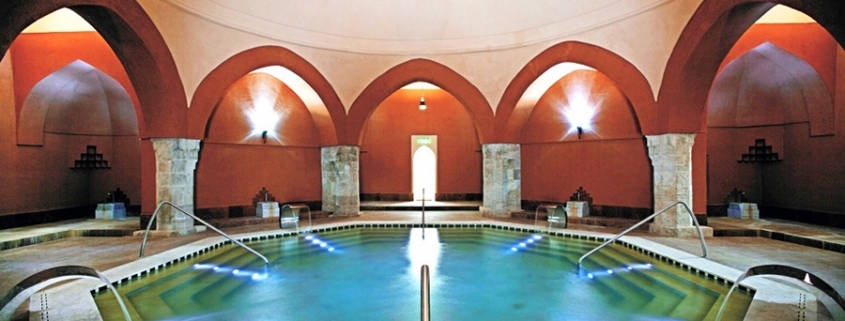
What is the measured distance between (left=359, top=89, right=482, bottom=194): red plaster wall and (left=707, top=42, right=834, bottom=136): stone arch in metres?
6.55

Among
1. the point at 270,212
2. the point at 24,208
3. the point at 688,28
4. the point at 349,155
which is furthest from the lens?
the point at 349,155

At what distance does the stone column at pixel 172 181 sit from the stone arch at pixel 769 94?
10.7 m

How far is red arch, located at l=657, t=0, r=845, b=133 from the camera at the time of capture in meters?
6.94

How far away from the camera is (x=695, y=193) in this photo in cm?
880

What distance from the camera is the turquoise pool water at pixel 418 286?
4992mm

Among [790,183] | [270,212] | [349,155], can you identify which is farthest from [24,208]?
[790,183]

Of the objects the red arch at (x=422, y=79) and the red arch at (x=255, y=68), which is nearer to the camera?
the red arch at (x=255, y=68)

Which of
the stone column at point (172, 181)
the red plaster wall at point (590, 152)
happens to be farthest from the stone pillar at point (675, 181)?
the stone column at point (172, 181)

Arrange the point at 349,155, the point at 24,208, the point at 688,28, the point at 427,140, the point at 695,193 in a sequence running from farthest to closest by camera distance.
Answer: the point at 427,140
the point at 349,155
the point at 24,208
the point at 695,193
the point at 688,28

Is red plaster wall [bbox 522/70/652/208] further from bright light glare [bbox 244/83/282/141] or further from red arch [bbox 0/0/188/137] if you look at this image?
red arch [bbox 0/0/188/137]

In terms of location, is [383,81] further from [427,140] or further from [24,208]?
[24,208]

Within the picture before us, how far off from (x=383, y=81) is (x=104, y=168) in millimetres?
7027

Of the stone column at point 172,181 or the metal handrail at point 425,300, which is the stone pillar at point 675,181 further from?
the stone column at point 172,181

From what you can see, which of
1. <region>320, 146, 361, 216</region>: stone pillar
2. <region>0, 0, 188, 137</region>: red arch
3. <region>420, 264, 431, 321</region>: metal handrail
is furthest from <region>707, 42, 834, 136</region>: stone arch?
<region>0, 0, 188, 137</region>: red arch
